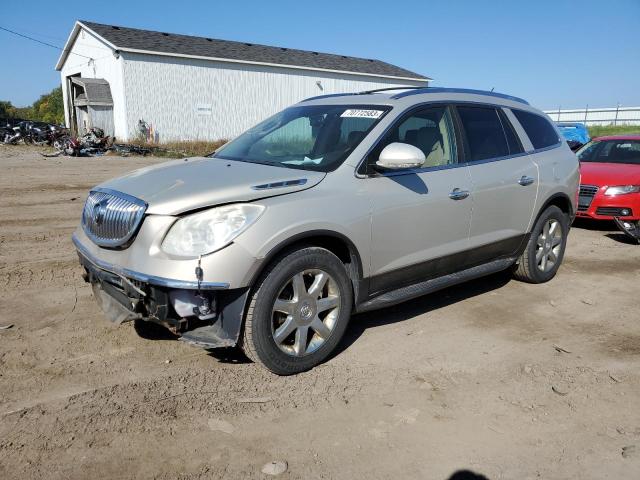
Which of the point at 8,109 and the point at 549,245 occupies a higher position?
the point at 8,109

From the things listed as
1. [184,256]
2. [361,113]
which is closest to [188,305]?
[184,256]

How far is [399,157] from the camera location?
3980mm

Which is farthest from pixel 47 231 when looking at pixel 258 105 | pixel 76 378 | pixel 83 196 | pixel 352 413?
pixel 258 105

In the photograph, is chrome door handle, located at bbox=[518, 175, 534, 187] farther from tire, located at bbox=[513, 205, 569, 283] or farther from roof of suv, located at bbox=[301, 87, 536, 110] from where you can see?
roof of suv, located at bbox=[301, 87, 536, 110]

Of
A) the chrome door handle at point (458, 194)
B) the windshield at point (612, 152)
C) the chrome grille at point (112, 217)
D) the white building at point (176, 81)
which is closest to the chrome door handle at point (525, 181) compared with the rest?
the chrome door handle at point (458, 194)

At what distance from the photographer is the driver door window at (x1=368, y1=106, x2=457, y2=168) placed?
Answer: 4.50 meters

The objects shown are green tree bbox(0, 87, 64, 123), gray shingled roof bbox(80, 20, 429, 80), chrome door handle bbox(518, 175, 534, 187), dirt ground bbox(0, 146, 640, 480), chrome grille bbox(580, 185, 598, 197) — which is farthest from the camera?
green tree bbox(0, 87, 64, 123)

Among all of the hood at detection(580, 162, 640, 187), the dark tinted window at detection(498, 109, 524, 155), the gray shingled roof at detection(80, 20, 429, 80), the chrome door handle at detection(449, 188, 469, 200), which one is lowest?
the hood at detection(580, 162, 640, 187)

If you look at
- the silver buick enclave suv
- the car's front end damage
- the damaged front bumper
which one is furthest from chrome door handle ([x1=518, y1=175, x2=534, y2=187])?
the damaged front bumper

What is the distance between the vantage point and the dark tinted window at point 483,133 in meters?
4.94

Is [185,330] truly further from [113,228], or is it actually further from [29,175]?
[29,175]

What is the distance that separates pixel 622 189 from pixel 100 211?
8036mm

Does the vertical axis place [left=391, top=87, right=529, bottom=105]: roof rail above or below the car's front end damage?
above

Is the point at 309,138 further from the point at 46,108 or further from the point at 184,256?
the point at 46,108
